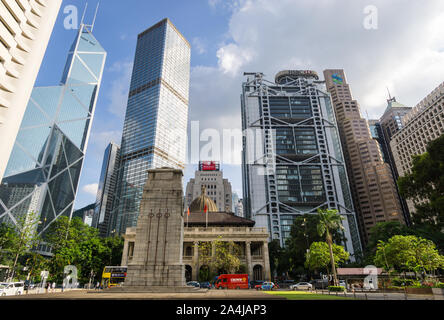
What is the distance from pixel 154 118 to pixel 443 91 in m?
142

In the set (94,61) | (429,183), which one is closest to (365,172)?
(429,183)

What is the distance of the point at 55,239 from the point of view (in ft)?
168

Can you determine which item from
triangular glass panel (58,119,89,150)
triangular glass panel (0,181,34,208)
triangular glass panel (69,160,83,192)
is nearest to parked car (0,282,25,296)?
triangular glass panel (0,181,34,208)

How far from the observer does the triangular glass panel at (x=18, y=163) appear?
99.1 metres

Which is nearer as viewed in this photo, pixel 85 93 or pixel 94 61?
pixel 85 93

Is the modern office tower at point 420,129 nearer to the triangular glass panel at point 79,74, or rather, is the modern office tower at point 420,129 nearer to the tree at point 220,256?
the tree at point 220,256

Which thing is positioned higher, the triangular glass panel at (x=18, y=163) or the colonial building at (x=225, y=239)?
the triangular glass panel at (x=18, y=163)

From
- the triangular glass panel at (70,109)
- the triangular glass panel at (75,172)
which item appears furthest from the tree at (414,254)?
the triangular glass panel at (70,109)

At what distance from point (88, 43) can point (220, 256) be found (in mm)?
151222

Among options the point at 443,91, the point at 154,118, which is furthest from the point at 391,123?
the point at 154,118

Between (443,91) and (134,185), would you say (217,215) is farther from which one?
(443,91)

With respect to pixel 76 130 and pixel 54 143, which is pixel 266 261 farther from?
pixel 76 130

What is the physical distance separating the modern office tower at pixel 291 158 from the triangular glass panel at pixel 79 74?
91321mm

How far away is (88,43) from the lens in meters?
142
